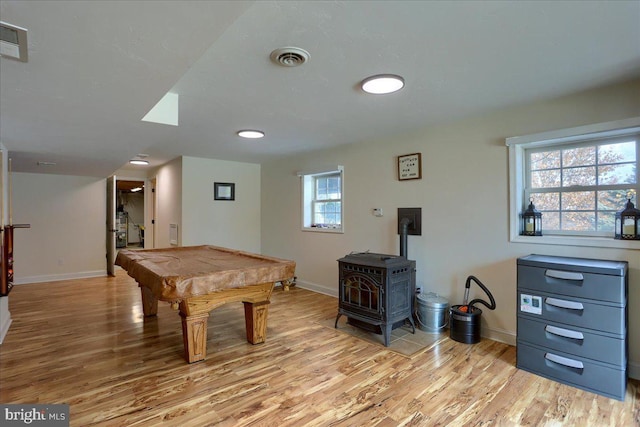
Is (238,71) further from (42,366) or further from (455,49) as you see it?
(42,366)

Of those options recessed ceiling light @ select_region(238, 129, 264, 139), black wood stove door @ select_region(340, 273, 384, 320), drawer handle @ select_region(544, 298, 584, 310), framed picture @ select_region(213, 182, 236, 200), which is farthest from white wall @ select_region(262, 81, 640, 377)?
framed picture @ select_region(213, 182, 236, 200)

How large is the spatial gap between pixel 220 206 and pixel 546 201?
15.4 ft

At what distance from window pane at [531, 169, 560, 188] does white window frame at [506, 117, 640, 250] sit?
91 millimetres

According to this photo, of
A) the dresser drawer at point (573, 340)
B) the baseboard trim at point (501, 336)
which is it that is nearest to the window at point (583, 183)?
the dresser drawer at point (573, 340)

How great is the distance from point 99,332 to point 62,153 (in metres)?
2.18

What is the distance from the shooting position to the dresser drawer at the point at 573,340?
2.13 metres

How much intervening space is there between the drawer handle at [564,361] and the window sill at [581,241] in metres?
0.92

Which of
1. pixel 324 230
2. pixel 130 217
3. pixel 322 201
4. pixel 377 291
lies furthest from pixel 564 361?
pixel 130 217

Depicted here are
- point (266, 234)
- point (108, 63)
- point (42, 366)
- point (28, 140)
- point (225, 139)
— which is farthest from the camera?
point (266, 234)

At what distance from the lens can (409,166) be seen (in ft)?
12.4

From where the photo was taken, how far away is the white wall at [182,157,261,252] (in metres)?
5.26

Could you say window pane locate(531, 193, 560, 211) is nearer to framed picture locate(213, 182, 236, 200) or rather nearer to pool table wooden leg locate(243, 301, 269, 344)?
pool table wooden leg locate(243, 301, 269, 344)

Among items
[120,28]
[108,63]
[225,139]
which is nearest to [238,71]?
[108,63]

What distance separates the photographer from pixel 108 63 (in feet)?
5.01
